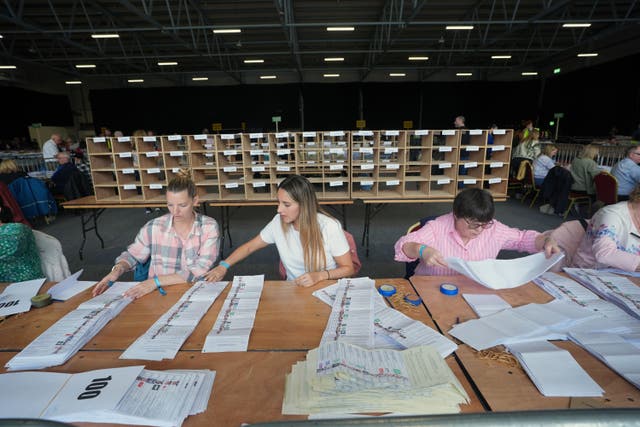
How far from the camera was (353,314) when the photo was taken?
Answer: 1347mm

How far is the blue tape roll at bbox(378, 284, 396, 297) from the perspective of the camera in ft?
4.99

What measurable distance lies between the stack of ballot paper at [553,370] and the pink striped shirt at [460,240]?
2.68 feet

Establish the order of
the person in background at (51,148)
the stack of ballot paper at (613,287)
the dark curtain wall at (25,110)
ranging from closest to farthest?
the stack of ballot paper at (613,287) < the person in background at (51,148) < the dark curtain wall at (25,110)

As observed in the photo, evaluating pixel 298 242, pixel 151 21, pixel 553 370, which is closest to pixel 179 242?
pixel 298 242

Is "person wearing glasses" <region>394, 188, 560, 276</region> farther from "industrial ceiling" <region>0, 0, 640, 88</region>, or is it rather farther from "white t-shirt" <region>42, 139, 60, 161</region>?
"white t-shirt" <region>42, 139, 60, 161</region>

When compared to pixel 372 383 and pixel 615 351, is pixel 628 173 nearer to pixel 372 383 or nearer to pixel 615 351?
pixel 615 351

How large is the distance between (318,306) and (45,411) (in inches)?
35.7

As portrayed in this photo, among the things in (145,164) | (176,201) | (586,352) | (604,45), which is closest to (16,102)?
(145,164)

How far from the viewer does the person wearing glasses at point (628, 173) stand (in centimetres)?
459

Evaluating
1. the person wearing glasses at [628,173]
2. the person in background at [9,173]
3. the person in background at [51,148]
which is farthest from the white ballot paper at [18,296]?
the person in background at [51,148]

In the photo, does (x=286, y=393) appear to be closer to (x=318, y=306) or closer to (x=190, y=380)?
(x=190, y=380)

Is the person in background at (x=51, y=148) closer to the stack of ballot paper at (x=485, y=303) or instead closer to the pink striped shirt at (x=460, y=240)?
the pink striped shirt at (x=460, y=240)

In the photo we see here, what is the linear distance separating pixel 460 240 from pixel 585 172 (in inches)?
187

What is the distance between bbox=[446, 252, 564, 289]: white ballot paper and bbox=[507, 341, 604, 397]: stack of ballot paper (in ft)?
1.32
